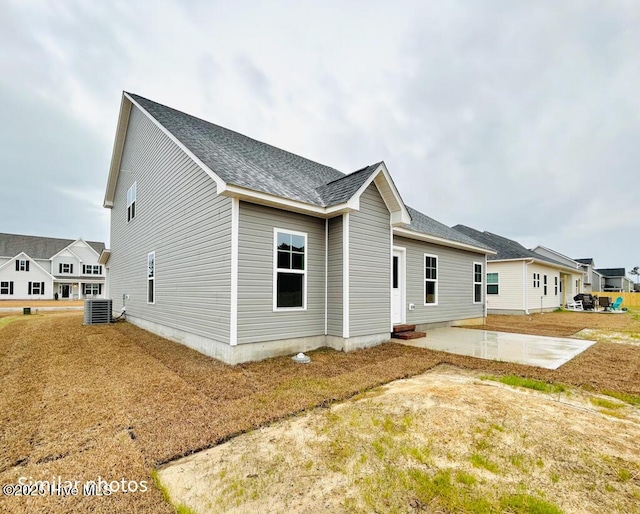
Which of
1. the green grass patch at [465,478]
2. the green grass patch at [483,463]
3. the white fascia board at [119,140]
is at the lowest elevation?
the green grass patch at [483,463]

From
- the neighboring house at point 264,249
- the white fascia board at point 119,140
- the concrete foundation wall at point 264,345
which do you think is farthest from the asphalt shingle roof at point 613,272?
the white fascia board at point 119,140

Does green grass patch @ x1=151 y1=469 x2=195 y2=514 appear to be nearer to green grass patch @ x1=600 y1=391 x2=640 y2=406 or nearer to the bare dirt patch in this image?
the bare dirt patch

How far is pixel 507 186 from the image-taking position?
19328 mm

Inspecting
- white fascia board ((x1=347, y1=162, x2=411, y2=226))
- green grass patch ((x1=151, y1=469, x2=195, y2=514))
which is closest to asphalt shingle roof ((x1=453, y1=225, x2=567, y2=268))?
white fascia board ((x1=347, y1=162, x2=411, y2=226))

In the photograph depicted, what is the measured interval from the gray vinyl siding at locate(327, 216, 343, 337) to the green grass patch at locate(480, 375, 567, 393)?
3075mm

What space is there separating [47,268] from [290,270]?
142 ft

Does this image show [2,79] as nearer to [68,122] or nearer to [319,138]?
[68,122]

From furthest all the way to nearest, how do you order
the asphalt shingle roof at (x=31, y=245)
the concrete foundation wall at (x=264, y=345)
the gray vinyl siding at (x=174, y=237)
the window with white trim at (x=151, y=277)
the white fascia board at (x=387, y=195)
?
1. the asphalt shingle roof at (x=31, y=245)
2. the window with white trim at (x=151, y=277)
3. the white fascia board at (x=387, y=195)
4. the gray vinyl siding at (x=174, y=237)
5. the concrete foundation wall at (x=264, y=345)

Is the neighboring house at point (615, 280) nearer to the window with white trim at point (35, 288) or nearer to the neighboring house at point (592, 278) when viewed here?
the neighboring house at point (592, 278)

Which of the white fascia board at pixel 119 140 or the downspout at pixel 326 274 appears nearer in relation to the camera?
the downspout at pixel 326 274

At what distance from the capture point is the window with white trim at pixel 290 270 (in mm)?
6453

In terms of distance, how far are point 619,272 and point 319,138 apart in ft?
220

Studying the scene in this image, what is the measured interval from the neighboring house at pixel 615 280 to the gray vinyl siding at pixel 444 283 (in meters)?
62.1

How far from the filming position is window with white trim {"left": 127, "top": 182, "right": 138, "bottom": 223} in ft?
38.0
